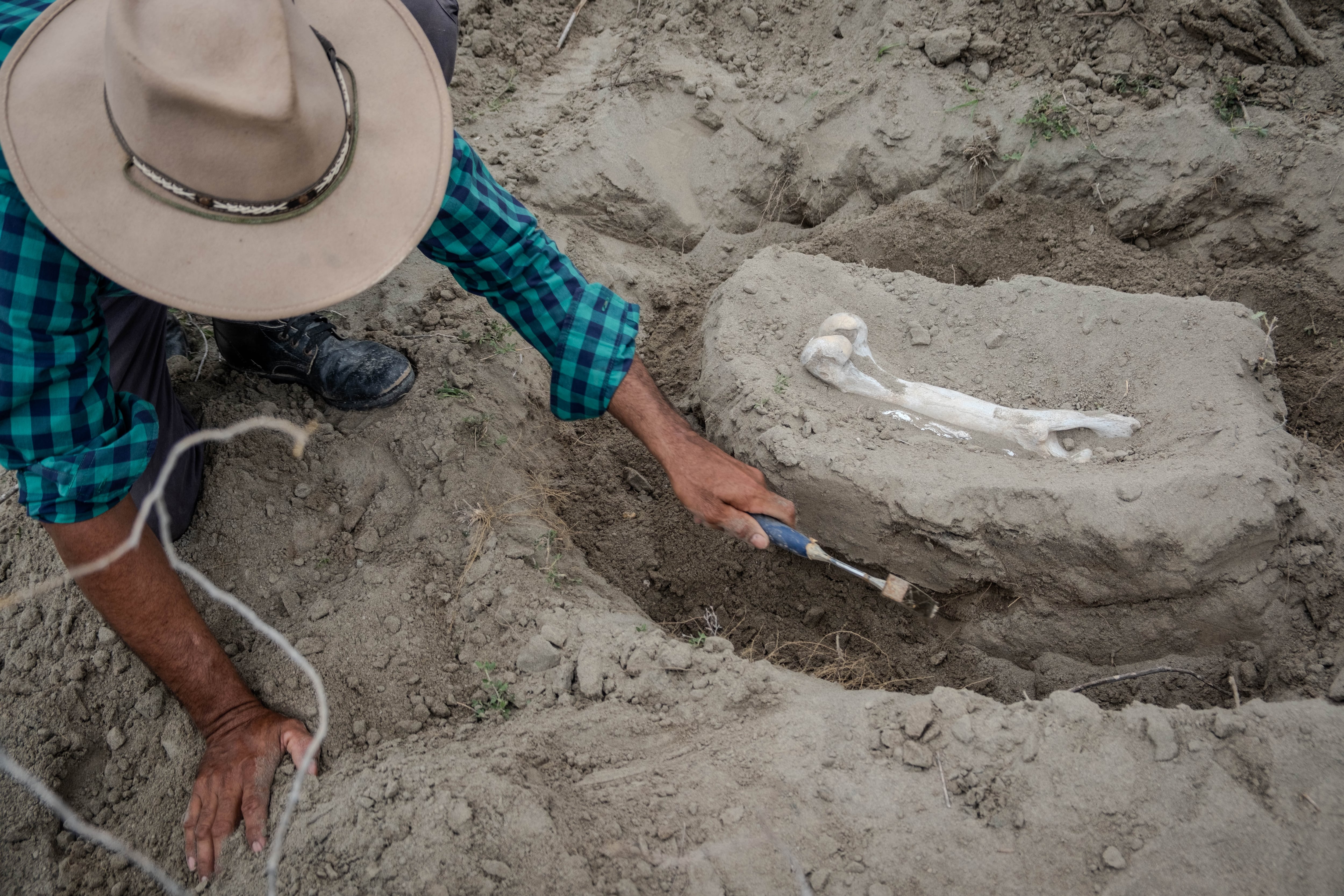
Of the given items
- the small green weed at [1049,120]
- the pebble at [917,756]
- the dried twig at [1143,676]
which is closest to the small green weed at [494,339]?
the pebble at [917,756]

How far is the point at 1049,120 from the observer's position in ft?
10.9

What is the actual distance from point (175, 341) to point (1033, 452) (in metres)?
2.77

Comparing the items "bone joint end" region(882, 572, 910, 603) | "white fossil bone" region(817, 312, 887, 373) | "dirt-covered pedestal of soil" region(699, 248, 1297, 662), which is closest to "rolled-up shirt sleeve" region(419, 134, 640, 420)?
"dirt-covered pedestal of soil" region(699, 248, 1297, 662)

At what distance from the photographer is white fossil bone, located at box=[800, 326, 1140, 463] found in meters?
2.51

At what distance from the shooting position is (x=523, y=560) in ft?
7.50

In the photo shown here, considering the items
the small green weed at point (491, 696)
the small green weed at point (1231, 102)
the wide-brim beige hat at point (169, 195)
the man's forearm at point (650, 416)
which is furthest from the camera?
the small green weed at point (1231, 102)

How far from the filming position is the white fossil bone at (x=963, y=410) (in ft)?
8.23

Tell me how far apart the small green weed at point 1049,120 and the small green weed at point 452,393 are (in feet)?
8.05

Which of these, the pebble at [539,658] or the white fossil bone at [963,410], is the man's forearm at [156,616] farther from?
the white fossil bone at [963,410]

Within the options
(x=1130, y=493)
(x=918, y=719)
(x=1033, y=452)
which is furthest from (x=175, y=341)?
(x=1130, y=493)

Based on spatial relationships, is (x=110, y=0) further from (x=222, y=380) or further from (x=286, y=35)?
(x=222, y=380)

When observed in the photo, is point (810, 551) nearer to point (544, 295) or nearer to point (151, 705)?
point (544, 295)

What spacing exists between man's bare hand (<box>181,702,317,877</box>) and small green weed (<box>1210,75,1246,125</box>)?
149 inches

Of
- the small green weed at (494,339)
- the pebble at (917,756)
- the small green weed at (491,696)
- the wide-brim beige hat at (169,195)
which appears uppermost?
the wide-brim beige hat at (169,195)
